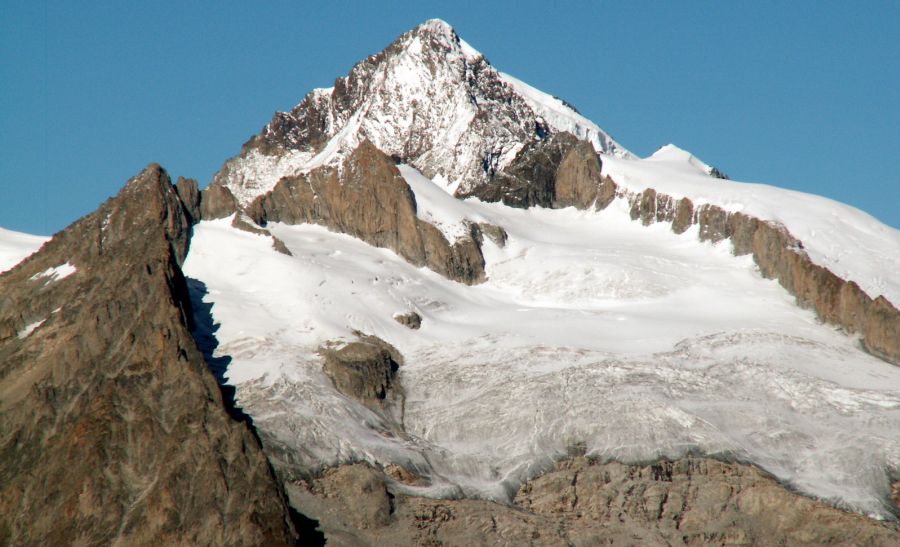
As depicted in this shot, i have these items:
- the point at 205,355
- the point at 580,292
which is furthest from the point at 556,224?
the point at 205,355

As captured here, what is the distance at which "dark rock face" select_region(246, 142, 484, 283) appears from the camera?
159125mm

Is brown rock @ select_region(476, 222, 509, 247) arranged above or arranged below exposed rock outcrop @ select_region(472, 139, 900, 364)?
below

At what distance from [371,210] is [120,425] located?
60.2 metres

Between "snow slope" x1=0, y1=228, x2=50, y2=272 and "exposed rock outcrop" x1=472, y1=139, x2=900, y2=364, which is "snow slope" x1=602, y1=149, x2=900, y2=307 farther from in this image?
"snow slope" x1=0, y1=228, x2=50, y2=272

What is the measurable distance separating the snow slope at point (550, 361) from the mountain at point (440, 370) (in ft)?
0.97

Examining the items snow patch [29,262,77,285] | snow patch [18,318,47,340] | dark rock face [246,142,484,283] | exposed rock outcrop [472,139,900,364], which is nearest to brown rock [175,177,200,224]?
dark rock face [246,142,484,283]

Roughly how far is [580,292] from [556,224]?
28.1m

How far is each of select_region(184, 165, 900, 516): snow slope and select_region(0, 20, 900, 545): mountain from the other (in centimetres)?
29

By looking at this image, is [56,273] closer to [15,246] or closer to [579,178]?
[15,246]

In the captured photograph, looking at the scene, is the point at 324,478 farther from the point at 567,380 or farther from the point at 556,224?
the point at 556,224

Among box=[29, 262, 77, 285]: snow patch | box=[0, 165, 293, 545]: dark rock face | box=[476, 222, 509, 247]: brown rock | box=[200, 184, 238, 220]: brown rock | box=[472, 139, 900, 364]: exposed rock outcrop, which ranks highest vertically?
box=[472, 139, 900, 364]: exposed rock outcrop

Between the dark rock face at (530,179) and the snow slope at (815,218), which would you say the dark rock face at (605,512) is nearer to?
the snow slope at (815,218)

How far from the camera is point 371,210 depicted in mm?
162500

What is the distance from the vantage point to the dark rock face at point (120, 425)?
98562 millimetres
